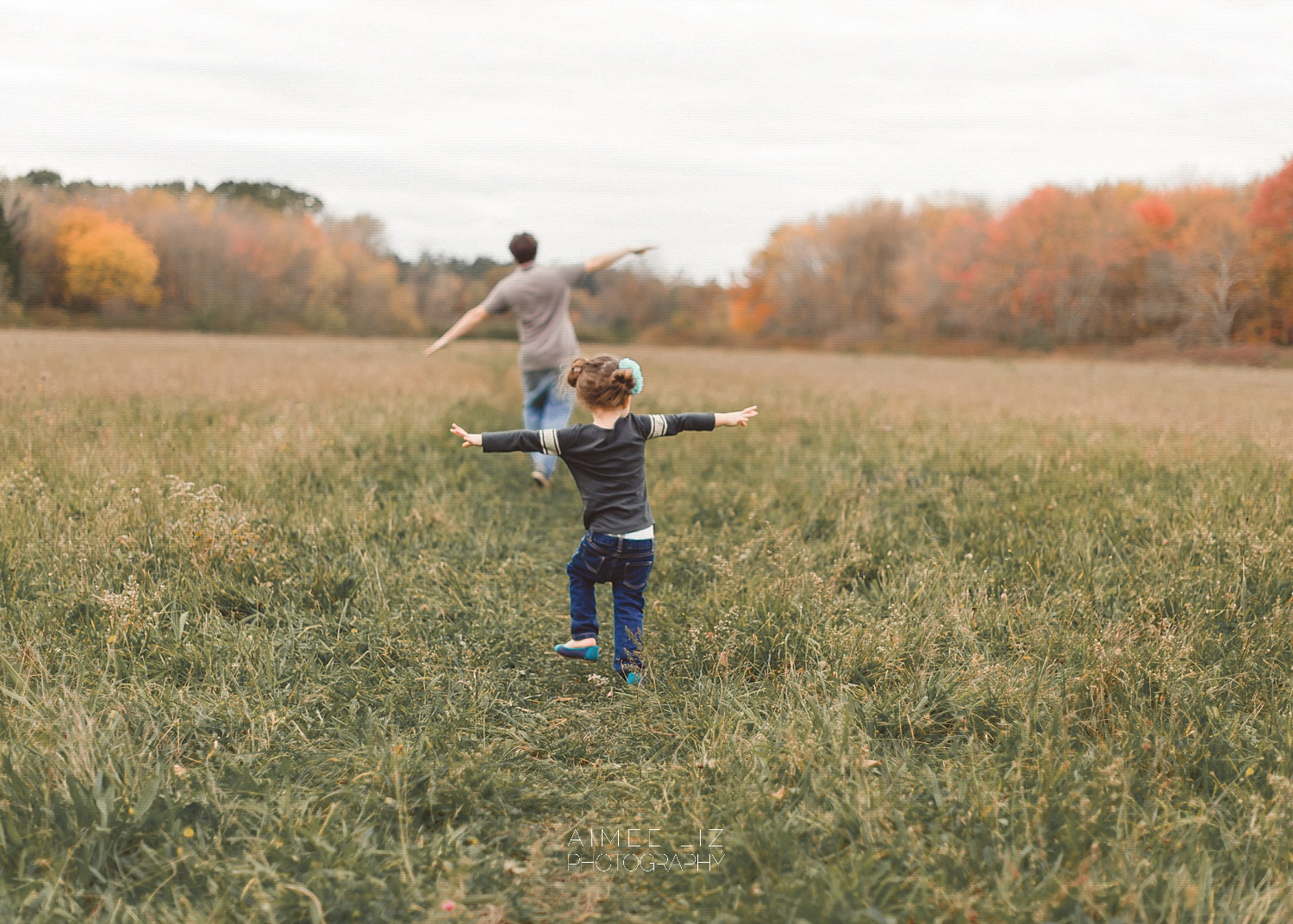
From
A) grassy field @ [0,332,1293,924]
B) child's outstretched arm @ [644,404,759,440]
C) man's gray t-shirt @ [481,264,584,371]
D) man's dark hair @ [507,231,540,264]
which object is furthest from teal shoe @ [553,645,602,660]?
man's dark hair @ [507,231,540,264]

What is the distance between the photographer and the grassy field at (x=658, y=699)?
227 cm

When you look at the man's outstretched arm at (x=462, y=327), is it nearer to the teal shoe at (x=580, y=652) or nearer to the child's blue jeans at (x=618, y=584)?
the child's blue jeans at (x=618, y=584)

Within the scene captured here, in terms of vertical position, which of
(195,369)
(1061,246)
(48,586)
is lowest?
(48,586)

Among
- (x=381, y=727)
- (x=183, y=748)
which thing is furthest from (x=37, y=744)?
(x=381, y=727)

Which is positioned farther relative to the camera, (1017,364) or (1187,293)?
(1017,364)

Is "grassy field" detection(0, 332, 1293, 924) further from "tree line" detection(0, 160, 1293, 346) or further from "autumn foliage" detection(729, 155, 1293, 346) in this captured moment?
"autumn foliage" detection(729, 155, 1293, 346)

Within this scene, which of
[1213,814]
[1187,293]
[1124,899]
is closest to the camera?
[1124,899]

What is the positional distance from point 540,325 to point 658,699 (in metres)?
5.08

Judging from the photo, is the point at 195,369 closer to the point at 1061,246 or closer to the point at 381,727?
the point at 381,727

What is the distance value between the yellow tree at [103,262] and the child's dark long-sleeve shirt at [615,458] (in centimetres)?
1102

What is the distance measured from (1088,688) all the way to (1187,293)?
13.2 meters

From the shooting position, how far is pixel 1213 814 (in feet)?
8.25

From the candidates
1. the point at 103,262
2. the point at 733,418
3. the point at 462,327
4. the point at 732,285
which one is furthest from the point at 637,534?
the point at 732,285

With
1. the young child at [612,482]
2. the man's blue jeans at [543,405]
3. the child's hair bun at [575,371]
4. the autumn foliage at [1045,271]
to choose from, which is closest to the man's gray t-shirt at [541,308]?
the man's blue jeans at [543,405]
